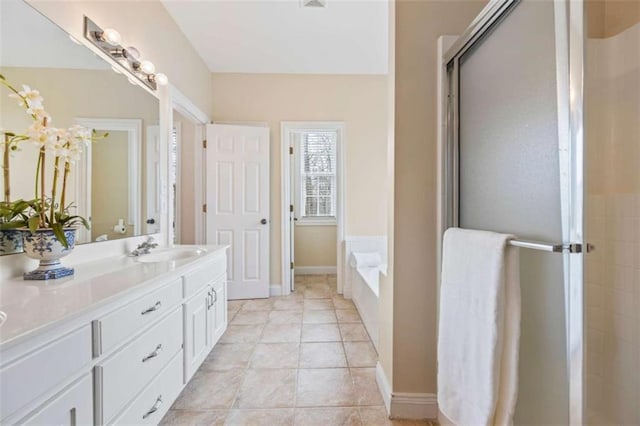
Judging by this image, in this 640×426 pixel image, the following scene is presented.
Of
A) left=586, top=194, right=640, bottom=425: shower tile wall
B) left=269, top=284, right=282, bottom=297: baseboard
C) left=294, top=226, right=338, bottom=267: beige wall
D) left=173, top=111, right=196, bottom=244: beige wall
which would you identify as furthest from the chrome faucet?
left=294, top=226, right=338, bottom=267: beige wall

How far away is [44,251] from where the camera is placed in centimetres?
111

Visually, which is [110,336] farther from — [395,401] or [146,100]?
[146,100]

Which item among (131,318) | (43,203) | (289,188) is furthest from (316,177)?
(131,318)

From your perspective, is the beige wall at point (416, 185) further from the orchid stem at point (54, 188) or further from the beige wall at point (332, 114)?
the beige wall at point (332, 114)

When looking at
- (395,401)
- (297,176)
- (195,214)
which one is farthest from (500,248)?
(297,176)

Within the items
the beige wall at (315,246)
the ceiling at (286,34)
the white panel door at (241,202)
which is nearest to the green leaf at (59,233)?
the ceiling at (286,34)

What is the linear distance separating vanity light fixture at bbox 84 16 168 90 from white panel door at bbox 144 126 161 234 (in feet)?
1.09

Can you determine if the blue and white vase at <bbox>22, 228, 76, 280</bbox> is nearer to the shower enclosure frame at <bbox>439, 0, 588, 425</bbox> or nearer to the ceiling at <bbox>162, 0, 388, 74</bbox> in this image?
the shower enclosure frame at <bbox>439, 0, 588, 425</bbox>

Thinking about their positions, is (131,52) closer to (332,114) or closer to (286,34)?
(286,34)

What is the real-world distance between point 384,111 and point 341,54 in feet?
2.90

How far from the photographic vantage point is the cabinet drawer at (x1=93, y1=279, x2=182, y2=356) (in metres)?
0.91

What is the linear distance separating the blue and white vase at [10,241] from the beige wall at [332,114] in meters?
2.46

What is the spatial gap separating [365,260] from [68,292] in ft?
8.96

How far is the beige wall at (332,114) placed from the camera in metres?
3.49
